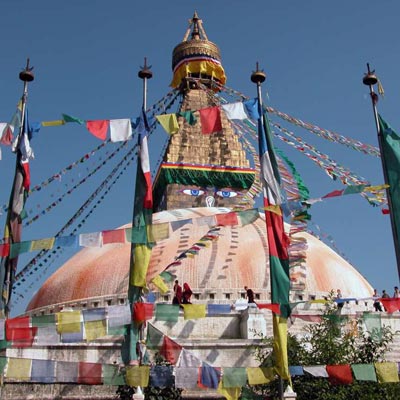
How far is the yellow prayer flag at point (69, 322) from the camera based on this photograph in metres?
11.0

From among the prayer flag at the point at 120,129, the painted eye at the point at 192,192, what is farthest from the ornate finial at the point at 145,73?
the painted eye at the point at 192,192

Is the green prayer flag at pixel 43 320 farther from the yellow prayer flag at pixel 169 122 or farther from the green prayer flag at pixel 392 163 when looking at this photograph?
the green prayer flag at pixel 392 163

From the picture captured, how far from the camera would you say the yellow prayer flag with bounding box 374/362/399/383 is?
35.6 feet

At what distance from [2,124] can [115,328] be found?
4.64 metres

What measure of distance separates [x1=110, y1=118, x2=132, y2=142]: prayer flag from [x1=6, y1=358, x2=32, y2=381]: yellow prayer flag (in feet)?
14.7

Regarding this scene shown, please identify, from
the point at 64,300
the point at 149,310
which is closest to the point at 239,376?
the point at 149,310

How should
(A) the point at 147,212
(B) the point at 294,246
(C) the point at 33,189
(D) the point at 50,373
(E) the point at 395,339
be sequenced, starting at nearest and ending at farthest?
(D) the point at 50,373, (A) the point at 147,212, (E) the point at 395,339, (C) the point at 33,189, (B) the point at 294,246

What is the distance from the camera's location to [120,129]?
1214 cm

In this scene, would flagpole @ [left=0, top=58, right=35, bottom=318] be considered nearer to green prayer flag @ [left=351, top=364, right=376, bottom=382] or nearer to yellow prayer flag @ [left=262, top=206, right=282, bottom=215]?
yellow prayer flag @ [left=262, top=206, right=282, bottom=215]

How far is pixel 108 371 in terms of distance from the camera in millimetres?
10594

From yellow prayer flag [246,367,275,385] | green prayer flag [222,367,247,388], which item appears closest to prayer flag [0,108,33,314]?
green prayer flag [222,367,247,388]

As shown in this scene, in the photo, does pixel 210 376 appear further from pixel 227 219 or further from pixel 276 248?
pixel 227 219

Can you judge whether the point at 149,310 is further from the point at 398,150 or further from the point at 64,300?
the point at 64,300

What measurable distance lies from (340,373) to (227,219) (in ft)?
11.3
